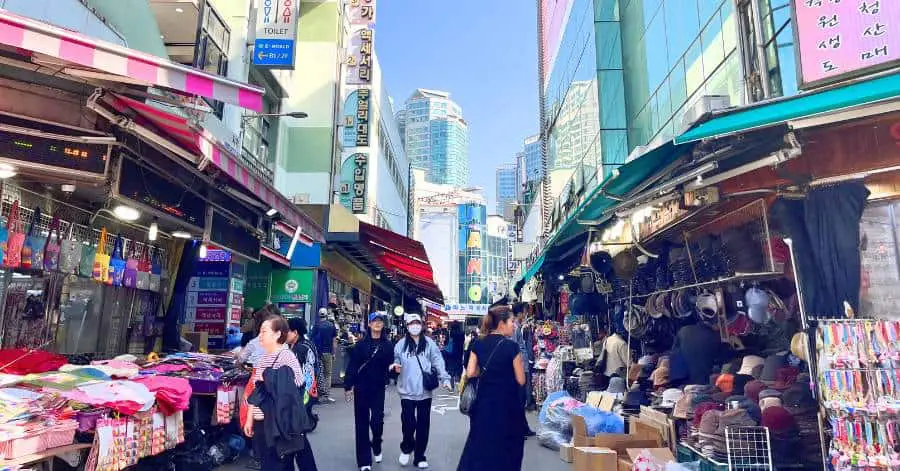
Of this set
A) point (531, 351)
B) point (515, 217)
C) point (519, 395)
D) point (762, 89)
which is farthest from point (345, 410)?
point (515, 217)

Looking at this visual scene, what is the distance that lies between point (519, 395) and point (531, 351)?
32.4ft

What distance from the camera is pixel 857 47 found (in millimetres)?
4340

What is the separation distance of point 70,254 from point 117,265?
90 cm

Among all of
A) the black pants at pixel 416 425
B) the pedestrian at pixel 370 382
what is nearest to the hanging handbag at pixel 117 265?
the pedestrian at pixel 370 382

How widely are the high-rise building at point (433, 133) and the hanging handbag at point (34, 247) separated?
4666 inches

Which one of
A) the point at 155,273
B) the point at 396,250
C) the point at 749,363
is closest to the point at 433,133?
the point at 396,250

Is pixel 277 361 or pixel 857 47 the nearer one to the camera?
pixel 277 361

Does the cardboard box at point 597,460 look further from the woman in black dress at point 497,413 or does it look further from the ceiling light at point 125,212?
the ceiling light at point 125,212

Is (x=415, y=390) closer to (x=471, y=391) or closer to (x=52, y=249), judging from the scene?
(x=471, y=391)

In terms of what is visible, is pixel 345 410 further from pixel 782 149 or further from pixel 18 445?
pixel 782 149

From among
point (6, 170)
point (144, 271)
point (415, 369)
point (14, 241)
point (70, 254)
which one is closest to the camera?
point (6, 170)

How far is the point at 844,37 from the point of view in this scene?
4.48 m

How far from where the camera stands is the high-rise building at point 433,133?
124 metres

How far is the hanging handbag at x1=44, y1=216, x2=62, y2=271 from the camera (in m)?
5.51
